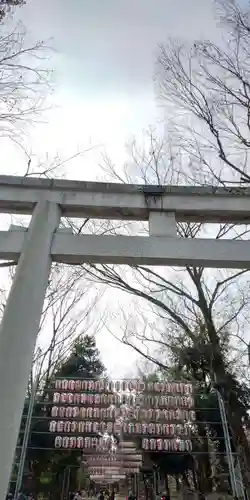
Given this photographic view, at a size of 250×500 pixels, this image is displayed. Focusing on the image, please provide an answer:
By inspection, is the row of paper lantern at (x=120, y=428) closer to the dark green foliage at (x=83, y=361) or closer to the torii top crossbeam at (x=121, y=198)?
the dark green foliage at (x=83, y=361)

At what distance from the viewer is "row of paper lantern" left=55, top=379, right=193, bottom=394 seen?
19.4ft

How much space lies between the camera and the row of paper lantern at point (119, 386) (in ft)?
19.4

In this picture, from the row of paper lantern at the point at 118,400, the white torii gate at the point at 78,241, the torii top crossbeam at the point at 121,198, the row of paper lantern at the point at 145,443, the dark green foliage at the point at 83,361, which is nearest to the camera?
the white torii gate at the point at 78,241

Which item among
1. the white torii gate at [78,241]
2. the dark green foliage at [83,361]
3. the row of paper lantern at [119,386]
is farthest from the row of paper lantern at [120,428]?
the white torii gate at [78,241]

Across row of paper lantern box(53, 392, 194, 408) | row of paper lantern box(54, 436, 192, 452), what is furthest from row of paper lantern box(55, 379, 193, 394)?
row of paper lantern box(54, 436, 192, 452)

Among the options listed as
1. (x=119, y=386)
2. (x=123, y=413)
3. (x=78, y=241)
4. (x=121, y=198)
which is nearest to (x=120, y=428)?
(x=123, y=413)

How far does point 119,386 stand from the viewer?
6012 millimetres

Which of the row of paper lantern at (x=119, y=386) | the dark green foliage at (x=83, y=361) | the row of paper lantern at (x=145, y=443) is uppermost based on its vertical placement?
the dark green foliage at (x=83, y=361)

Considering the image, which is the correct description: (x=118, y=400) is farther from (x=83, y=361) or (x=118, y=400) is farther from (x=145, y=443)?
(x=83, y=361)

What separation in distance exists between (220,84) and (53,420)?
5.46 metres

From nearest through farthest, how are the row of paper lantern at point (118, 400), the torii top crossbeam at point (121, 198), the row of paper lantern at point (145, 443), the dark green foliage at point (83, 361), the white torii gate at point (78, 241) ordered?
1. the white torii gate at point (78, 241)
2. the torii top crossbeam at point (121, 198)
3. the row of paper lantern at point (145, 443)
4. the row of paper lantern at point (118, 400)
5. the dark green foliage at point (83, 361)

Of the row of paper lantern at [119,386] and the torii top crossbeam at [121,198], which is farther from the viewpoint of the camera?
the row of paper lantern at [119,386]

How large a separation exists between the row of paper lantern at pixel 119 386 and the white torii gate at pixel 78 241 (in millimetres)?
3159

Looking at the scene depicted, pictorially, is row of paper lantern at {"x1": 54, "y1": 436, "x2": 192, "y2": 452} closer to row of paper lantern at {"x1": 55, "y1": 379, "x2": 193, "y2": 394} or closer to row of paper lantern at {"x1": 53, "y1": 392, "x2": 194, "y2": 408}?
row of paper lantern at {"x1": 53, "y1": 392, "x2": 194, "y2": 408}
